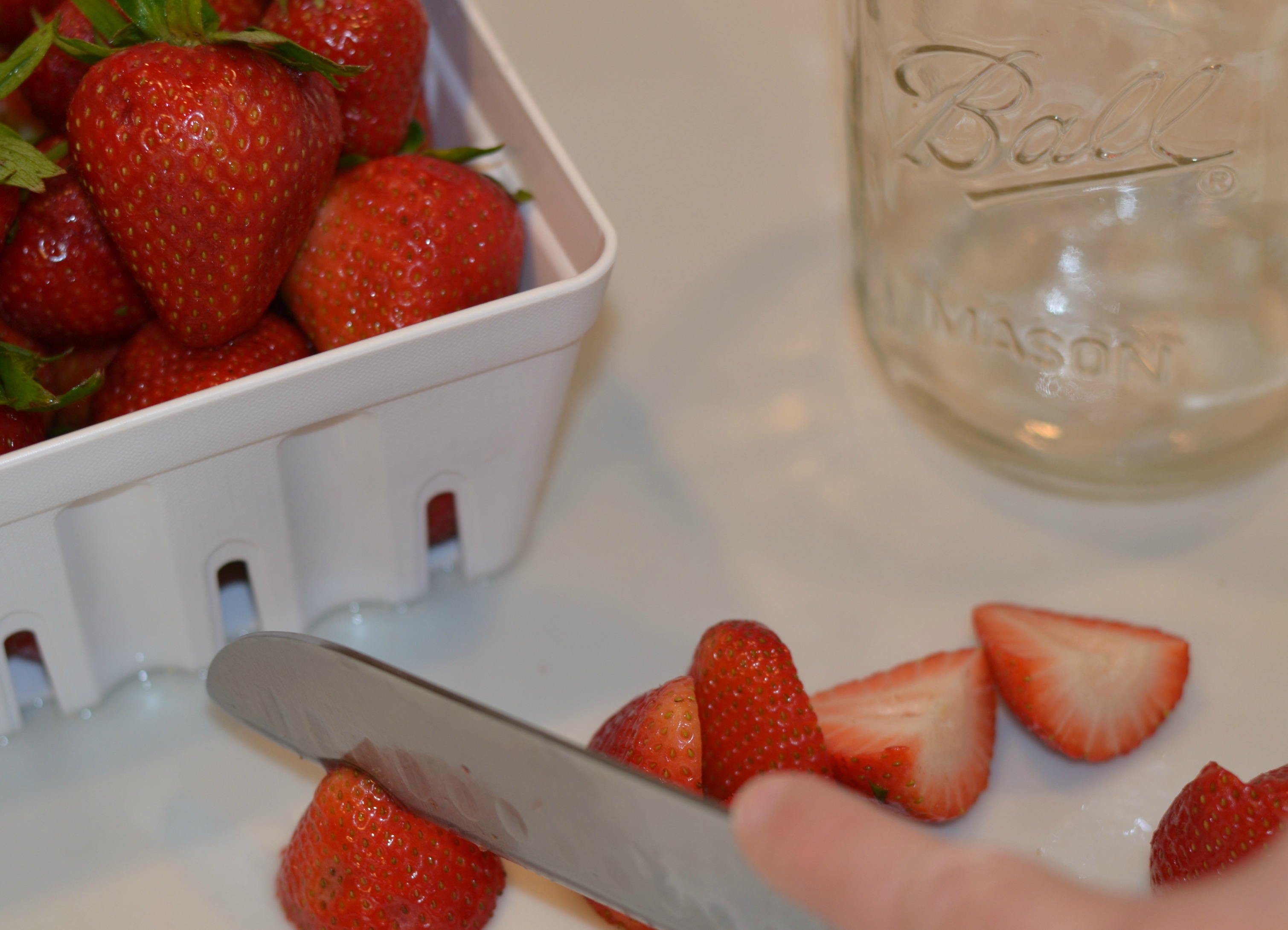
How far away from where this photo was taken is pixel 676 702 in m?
0.56

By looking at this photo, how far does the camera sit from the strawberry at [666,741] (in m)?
0.56

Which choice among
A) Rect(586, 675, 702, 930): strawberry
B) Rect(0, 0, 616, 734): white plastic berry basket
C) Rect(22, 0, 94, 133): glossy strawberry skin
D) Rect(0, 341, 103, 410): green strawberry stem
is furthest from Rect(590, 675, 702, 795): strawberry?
Rect(22, 0, 94, 133): glossy strawberry skin

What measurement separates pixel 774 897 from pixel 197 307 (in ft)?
1.07

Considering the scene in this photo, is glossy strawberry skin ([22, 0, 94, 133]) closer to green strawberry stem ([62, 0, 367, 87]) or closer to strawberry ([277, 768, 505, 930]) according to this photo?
→ green strawberry stem ([62, 0, 367, 87])

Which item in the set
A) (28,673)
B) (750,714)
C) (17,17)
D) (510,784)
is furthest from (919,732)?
(17,17)

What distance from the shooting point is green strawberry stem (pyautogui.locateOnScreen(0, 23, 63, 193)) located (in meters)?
0.55

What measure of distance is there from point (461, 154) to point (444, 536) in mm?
195

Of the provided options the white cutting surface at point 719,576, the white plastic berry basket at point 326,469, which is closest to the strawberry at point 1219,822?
the white cutting surface at point 719,576

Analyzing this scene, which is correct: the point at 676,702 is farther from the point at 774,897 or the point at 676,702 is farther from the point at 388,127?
the point at 388,127

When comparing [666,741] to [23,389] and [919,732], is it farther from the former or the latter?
[23,389]

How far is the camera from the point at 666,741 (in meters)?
0.56

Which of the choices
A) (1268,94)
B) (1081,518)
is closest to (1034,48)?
(1268,94)

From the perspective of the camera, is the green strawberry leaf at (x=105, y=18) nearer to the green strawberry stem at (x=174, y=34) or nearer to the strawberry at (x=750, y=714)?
the green strawberry stem at (x=174, y=34)

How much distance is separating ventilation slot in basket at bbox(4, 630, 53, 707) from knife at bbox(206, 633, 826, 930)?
0.43 ft
